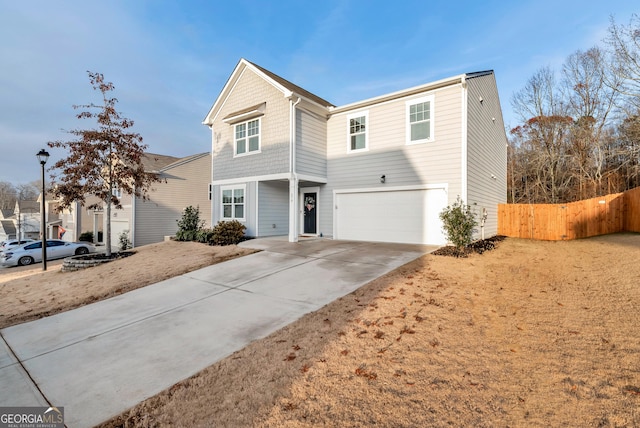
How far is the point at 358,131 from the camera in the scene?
12250 millimetres

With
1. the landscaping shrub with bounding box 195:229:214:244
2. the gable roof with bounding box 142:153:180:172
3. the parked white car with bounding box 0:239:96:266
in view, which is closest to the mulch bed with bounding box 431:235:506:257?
the landscaping shrub with bounding box 195:229:214:244

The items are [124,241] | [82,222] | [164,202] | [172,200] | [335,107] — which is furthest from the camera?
[82,222]

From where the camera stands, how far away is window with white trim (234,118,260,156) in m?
13.1

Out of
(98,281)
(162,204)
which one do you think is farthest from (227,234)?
(162,204)

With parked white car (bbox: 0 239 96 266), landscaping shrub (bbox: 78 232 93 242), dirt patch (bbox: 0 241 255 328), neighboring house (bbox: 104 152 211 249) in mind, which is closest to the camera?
dirt patch (bbox: 0 241 255 328)

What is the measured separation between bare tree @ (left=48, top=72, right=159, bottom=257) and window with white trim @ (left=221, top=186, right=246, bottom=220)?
3742mm

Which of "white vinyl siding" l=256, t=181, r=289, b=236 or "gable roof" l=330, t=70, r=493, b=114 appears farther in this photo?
"white vinyl siding" l=256, t=181, r=289, b=236

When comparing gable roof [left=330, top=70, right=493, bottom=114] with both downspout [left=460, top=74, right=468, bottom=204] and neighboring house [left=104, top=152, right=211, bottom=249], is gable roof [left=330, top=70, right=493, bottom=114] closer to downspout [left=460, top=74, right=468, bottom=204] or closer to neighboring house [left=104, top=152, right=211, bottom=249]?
downspout [left=460, top=74, right=468, bottom=204]

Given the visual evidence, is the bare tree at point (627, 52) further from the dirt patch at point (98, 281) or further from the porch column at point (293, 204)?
the dirt patch at point (98, 281)

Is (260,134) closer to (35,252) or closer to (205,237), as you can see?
(205,237)

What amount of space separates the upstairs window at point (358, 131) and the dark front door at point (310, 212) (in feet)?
9.42

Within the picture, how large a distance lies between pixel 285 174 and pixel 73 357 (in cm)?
881

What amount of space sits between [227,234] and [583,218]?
15455 mm

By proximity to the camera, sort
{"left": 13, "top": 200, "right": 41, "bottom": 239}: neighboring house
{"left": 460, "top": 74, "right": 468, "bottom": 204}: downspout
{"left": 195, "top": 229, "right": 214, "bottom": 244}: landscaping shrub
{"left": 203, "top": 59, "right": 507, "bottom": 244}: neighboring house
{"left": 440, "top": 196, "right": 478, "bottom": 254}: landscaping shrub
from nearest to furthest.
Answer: {"left": 440, "top": 196, "right": 478, "bottom": 254}: landscaping shrub, {"left": 460, "top": 74, "right": 468, "bottom": 204}: downspout, {"left": 203, "top": 59, "right": 507, "bottom": 244}: neighboring house, {"left": 195, "top": 229, "right": 214, "bottom": 244}: landscaping shrub, {"left": 13, "top": 200, "right": 41, "bottom": 239}: neighboring house
